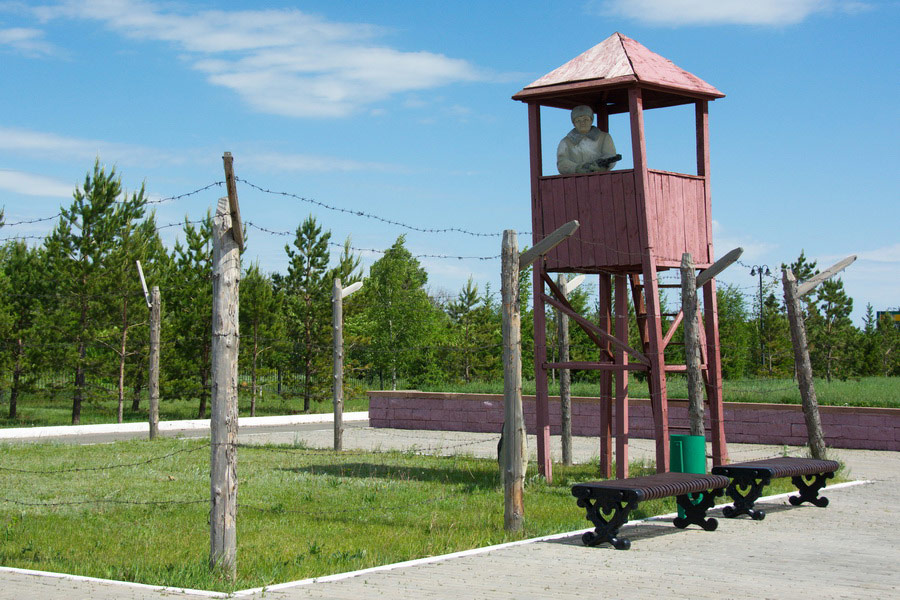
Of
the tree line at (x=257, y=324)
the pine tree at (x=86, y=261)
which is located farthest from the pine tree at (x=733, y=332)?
the pine tree at (x=86, y=261)

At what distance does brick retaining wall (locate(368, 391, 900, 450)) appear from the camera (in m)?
20.9

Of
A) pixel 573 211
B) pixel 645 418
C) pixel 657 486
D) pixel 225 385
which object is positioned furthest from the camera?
pixel 645 418

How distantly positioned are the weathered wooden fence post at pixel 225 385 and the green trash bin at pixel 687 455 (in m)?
5.39

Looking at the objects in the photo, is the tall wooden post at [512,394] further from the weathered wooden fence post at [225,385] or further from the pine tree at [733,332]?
the pine tree at [733,332]

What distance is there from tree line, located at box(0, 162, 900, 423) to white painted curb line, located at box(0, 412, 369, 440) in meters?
2.52

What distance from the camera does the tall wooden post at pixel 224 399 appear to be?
771cm

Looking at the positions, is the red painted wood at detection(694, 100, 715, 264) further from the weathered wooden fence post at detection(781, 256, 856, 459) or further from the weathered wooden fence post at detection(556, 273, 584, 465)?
the weathered wooden fence post at detection(556, 273, 584, 465)

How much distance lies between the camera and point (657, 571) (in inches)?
313

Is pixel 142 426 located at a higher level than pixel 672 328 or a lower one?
lower

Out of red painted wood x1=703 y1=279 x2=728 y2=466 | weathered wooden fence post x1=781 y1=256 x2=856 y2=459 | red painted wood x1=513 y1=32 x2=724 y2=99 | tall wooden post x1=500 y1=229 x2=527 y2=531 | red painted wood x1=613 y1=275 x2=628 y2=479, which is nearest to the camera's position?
tall wooden post x1=500 y1=229 x2=527 y2=531

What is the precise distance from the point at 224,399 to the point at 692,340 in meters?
7.03

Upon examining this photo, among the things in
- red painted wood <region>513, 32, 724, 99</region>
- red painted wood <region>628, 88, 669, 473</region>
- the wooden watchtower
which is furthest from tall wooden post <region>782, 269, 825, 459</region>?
red painted wood <region>513, 32, 724, 99</region>

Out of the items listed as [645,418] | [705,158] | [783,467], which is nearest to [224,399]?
[783,467]

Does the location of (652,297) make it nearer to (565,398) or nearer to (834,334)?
(565,398)
